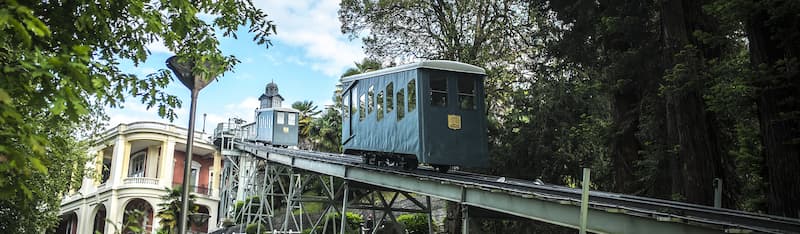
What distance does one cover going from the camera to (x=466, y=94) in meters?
13.1

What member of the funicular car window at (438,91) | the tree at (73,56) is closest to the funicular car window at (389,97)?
the funicular car window at (438,91)

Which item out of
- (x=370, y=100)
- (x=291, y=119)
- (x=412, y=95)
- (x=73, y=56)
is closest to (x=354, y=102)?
(x=370, y=100)

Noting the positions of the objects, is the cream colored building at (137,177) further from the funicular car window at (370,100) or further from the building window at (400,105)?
the building window at (400,105)

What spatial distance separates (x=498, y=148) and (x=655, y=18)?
241 inches

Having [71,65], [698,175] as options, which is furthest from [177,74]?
[698,175]

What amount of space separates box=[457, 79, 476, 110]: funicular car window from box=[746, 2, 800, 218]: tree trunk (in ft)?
17.7

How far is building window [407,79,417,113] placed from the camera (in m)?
12.7

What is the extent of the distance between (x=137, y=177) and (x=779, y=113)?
33248 mm

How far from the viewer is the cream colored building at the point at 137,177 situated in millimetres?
34781

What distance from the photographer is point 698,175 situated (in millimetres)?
10641

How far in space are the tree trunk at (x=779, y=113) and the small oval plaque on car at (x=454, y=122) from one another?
18.0 feet

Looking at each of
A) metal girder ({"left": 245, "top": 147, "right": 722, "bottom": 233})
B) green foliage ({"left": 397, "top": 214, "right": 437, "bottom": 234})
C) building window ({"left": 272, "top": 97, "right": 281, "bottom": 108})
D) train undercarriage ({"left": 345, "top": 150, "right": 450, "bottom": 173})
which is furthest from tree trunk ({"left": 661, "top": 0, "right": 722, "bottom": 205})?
building window ({"left": 272, "top": 97, "right": 281, "bottom": 108})

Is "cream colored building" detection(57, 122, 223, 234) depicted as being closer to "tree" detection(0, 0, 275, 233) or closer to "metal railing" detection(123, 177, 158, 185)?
"metal railing" detection(123, 177, 158, 185)

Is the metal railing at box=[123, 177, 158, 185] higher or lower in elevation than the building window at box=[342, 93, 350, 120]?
lower
